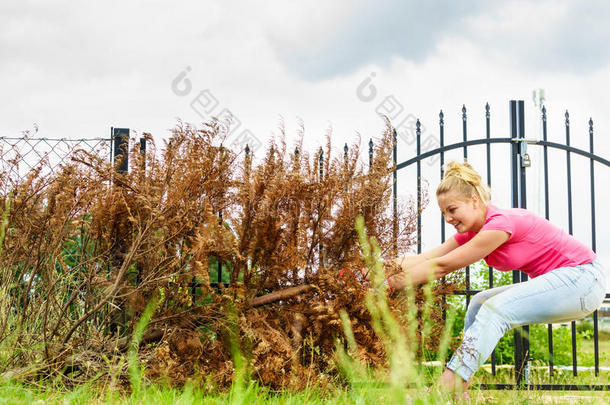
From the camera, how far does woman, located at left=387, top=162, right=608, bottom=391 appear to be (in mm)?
3041

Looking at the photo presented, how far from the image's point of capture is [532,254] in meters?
3.30

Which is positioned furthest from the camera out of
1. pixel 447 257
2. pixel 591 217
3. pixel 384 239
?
pixel 591 217

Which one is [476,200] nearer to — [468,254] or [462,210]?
[462,210]

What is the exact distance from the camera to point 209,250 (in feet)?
11.0

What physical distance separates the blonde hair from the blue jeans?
1.96 ft

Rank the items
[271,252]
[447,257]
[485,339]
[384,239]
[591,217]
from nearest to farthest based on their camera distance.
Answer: [485,339]
[447,257]
[271,252]
[384,239]
[591,217]

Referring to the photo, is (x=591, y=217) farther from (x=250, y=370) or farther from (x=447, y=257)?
(x=250, y=370)

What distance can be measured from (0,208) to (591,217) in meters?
4.93

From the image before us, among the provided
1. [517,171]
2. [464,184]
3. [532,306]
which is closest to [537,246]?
[532,306]

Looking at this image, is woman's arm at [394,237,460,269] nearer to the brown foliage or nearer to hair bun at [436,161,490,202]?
the brown foliage

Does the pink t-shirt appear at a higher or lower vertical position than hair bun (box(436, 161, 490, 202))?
lower

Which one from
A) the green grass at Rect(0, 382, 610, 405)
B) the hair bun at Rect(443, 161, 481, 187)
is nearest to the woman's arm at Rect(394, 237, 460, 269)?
the hair bun at Rect(443, 161, 481, 187)

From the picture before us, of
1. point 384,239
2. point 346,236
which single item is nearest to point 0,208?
point 346,236

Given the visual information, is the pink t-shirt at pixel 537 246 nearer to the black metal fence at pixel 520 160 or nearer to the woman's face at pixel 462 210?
the woman's face at pixel 462 210
